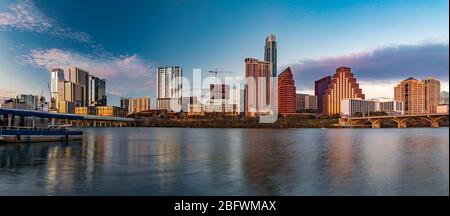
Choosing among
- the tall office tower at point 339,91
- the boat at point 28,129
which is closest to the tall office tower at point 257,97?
the tall office tower at point 339,91

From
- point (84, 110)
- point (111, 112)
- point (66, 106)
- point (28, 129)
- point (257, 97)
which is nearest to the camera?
point (28, 129)

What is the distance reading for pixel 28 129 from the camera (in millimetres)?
22594

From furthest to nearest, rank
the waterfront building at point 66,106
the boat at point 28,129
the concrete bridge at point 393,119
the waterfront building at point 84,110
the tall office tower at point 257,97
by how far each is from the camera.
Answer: the tall office tower at point 257,97 → the concrete bridge at point 393,119 → the waterfront building at point 84,110 → the waterfront building at point 66,106 → the boat at point 28,129

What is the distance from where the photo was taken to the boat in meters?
20.4

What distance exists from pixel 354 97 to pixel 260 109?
59.3 feet

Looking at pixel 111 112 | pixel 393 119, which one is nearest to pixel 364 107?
pixel 393 119

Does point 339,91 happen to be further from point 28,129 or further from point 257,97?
point 28,129

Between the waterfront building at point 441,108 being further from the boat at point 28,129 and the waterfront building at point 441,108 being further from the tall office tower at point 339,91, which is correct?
the boat at point 28,129

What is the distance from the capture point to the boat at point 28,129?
20.4 metres

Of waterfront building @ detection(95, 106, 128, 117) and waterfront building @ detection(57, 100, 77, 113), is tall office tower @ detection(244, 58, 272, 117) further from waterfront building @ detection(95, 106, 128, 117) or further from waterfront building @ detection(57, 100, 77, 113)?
waterfront building @ detection(57, 100, 77, 113)

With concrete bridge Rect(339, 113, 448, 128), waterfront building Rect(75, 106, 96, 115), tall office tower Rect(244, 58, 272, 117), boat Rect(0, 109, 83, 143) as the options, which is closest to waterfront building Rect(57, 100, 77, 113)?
waterfront building Rect(75, 106, 96, 115)
